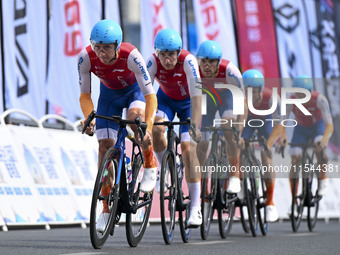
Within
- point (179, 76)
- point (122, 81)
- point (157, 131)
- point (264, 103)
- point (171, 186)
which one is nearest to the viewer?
point (122, 81)

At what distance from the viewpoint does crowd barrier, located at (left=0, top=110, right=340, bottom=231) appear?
35.5 ft

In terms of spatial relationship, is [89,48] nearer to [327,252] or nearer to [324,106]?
[327,252]

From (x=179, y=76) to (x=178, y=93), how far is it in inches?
10.7

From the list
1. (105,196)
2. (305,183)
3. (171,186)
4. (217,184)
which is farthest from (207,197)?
(305,183)

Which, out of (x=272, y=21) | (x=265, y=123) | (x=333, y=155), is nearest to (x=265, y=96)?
(x=265, y=123)

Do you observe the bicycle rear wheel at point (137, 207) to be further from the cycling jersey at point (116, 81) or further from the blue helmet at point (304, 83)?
the blue helmet at point (304, 83)

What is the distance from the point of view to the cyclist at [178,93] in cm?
867

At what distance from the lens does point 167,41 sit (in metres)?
8.57

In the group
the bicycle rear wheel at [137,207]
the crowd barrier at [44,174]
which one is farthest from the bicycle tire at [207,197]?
the crowd barrier at [44,174]

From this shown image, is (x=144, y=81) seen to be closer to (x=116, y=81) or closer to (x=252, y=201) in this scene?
(x=116, y=81)

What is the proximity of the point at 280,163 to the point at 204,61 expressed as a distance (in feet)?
22.2

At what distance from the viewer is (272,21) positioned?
22.4 meters

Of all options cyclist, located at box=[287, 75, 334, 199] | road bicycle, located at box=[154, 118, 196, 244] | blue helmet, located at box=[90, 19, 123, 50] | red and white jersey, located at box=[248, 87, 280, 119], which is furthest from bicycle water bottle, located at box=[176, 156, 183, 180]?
cyclist, located at box=[287, 75, 334, 199]

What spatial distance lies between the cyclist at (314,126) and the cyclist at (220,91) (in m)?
2.35
